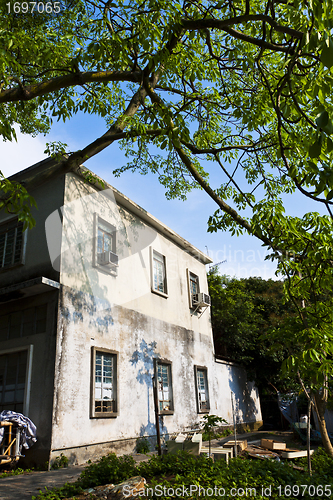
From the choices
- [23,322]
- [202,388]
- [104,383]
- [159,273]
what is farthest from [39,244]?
[202,388]

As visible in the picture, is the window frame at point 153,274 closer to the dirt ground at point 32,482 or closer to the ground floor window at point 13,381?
the ground floor window at point 13,381

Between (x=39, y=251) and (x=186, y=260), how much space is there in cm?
720

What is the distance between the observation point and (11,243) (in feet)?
32.0

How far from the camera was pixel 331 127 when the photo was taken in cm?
243

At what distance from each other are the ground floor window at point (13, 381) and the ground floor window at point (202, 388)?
6.65m

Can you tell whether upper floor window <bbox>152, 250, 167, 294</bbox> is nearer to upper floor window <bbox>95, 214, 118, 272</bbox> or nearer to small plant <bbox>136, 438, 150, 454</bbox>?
upper floor window <bbox>95, 214, 118, 272</bbox>

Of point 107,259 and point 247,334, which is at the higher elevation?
point 107,259

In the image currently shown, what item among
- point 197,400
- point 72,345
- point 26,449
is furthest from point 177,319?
point 26,449

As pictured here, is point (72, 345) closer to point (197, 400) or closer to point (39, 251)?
point (39, 251)

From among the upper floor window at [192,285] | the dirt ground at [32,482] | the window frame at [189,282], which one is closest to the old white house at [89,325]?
the dirt ground at [32,482]

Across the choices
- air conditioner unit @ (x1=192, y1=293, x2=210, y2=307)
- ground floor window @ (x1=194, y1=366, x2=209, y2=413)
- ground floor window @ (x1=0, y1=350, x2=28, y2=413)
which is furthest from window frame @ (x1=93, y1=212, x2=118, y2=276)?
ground floor window @ (x1=194, y1=366, x2=209, y2=413)

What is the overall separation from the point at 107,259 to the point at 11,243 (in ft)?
8.58

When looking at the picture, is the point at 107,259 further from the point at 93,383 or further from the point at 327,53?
the point at 327,53

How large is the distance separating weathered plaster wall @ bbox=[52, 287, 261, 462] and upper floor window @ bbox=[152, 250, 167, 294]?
126cm
